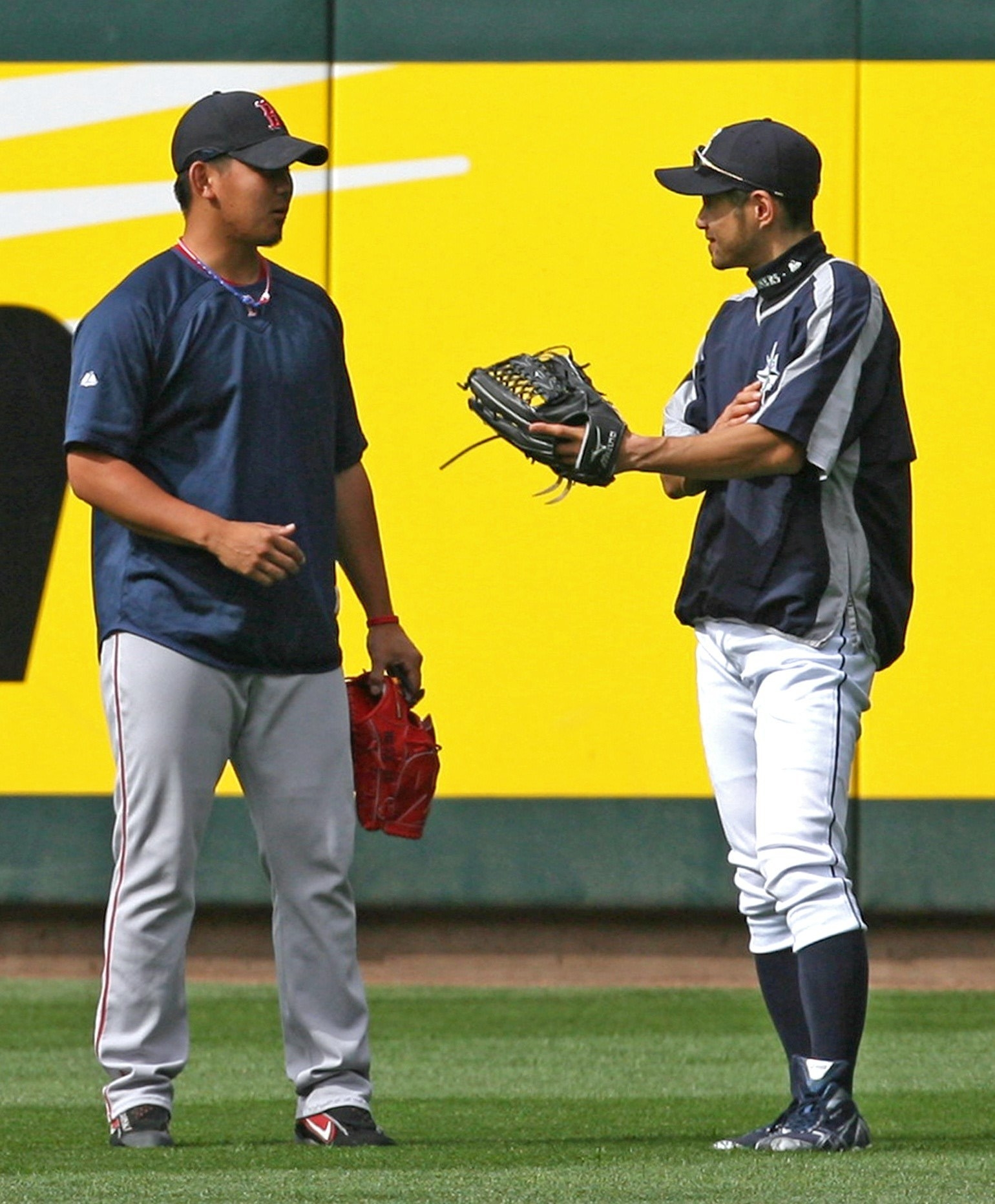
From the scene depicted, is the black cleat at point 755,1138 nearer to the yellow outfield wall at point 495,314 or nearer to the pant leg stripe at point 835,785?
the pant leg stripe at point 835,785

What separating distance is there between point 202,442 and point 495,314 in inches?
110

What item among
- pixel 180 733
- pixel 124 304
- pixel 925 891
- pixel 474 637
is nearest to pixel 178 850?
pixel 180 733

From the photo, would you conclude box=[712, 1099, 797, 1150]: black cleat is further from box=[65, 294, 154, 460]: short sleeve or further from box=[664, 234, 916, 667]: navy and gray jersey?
box=[65, 294, 154, 460]: short sleeve

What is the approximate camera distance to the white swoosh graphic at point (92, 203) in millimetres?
6621

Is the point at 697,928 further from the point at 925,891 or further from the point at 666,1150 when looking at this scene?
the point at 666,1150

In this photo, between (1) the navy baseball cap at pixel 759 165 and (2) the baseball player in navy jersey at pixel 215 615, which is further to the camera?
(1) the navy baseball cap at pixel 759 165

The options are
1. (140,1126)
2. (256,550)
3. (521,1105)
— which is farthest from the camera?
(521,1105)

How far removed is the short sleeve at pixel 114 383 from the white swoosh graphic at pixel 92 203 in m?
2.83

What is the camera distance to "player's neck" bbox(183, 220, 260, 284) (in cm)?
400

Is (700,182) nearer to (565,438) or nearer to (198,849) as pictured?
(565,438)

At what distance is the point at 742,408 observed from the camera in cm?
390

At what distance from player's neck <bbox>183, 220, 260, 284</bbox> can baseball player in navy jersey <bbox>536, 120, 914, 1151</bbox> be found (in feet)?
2.00

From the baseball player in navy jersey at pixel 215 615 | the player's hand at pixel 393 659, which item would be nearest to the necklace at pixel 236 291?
the baseball player in navy jersey at pixel 215 615

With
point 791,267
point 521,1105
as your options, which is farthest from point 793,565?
point 521,1105
